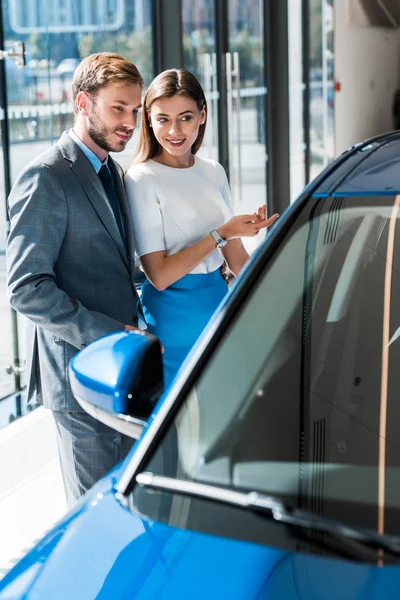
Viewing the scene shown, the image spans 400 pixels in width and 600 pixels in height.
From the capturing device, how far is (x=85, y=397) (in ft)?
4.86

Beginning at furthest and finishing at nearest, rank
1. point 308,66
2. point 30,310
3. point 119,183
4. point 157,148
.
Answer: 1. point 308,66
2. point 157,148
3. point 119,183
4. point 30,310

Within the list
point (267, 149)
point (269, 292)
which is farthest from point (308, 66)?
point (269, 292)

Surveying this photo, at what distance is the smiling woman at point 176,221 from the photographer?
2.38 m

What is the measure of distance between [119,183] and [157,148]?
236 millimetres

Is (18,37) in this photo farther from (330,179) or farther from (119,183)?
(330,179)

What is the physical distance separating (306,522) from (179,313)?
129 cm

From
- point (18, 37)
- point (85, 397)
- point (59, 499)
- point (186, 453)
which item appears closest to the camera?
point (186, 453)

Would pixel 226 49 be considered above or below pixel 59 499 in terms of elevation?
above

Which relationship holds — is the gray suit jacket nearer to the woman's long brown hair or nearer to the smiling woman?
the smiling woman

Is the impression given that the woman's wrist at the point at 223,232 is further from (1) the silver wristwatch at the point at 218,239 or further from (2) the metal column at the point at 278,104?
(2) the metal column at the point at 278,104

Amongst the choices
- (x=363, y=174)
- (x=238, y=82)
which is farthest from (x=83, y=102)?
(x=238, y=82)

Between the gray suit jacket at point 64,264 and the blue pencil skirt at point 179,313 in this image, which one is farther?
the blue pencil skirt at point 179,313

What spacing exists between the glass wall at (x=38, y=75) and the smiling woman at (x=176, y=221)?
1690 mm

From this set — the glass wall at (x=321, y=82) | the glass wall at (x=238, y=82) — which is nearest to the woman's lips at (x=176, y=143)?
the glass wall at (x=238, y=82)
